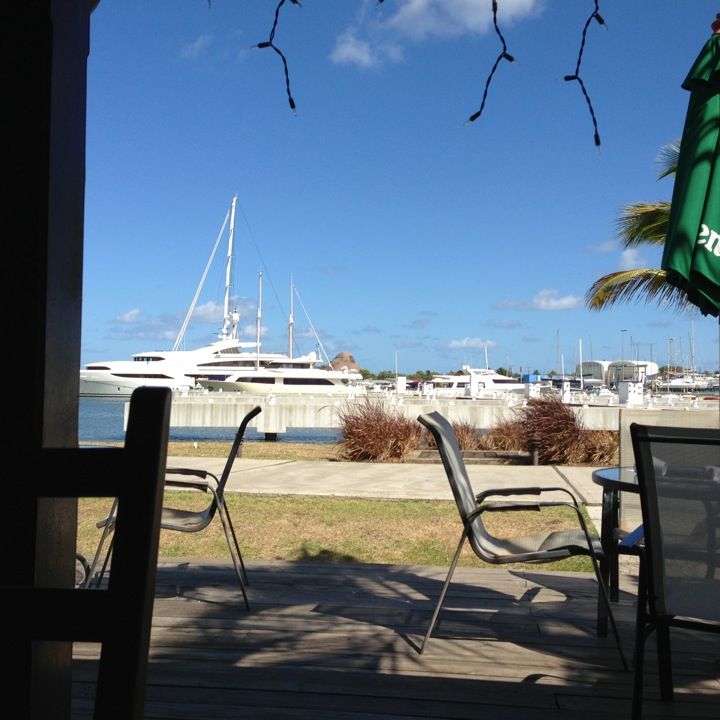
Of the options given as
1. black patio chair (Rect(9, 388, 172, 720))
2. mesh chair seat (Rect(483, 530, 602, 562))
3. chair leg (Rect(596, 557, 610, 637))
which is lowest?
chair leg (Rect(596, 557, 610, 637))

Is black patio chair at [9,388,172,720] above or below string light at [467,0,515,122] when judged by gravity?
below

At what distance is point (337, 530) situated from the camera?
6.21 m

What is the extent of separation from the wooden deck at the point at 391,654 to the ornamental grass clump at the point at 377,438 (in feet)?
26.3

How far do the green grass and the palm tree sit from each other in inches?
223

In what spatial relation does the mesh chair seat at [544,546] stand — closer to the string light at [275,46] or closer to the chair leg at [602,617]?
the chair leg at [602,617]

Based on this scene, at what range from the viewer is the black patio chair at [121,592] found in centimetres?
74

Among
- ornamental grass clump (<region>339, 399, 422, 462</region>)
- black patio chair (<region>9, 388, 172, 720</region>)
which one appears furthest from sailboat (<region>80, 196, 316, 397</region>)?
black patio chair (<region>9, 388, 172, 720</region>)

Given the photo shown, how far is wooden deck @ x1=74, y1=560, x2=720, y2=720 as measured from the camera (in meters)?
2.43

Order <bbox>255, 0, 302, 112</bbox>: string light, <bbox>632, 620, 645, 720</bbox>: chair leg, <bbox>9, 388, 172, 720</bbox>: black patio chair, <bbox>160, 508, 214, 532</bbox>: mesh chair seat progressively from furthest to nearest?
1. <bbox>160, 508, 214, 532</bbox>: mesh chair seat
2. <bbox>632, 620, 645, 720</bbox>: chair leg
3. <bbox>255, 0, 302, 112</bbox>: string light
4. <bbox>9, 388, 172, 720</bbox>: black patio chair

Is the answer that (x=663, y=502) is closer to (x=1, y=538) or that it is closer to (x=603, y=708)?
(x=603, y=708)

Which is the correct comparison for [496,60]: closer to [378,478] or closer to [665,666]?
[665,666]

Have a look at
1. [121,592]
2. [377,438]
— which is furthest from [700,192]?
[377,438]

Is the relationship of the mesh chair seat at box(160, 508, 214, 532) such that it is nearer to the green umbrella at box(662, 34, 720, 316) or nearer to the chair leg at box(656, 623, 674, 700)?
the chair leg at box(656, 623, 674, 700)

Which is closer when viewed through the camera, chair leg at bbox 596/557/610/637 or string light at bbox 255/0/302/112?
string light at bbox 255/0/302/112
